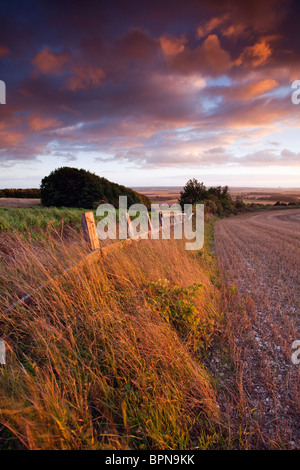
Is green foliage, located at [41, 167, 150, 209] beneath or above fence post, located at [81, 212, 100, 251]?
above

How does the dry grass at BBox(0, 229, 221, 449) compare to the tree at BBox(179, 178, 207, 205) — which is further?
the tree at BBox(179, 178, 207, 205)

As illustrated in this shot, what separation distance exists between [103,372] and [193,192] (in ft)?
145

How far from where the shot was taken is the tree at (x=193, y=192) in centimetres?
4353

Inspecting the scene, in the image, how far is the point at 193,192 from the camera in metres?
44.2

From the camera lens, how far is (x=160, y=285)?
3.84 metres

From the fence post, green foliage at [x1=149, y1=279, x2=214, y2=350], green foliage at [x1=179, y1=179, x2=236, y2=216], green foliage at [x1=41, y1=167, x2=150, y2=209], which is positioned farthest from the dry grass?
green foliage at [x1=179, y1=179, x2=236, y2=216]

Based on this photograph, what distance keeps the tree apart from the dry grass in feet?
137

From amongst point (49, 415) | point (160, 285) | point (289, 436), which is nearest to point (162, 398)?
point (49, 415)

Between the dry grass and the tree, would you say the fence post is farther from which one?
the tree

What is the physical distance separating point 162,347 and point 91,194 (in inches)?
1005

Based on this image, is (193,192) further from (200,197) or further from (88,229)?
(88,229)

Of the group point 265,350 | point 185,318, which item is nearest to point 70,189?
point 185,318

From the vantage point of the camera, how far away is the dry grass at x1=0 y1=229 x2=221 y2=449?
1721 mm

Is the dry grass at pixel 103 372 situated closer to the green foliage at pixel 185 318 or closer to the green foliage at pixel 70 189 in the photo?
the green foliage at pixel 185 318
